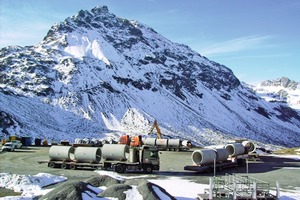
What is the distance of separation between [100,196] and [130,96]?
149m

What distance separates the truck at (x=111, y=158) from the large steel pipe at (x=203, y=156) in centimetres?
443

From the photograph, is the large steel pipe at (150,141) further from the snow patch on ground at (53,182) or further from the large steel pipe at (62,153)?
the snow patch on ground at (53,182)

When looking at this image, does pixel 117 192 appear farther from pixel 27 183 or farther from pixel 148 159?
pixel 148 159

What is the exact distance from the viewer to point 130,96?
17038cm

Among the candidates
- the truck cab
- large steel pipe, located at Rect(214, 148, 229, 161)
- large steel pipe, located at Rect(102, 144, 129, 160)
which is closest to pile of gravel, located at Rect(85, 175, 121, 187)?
the truck cab

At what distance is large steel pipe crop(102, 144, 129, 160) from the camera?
1475 inches

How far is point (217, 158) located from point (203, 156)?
3.17 meters

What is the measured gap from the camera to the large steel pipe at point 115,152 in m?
37.5

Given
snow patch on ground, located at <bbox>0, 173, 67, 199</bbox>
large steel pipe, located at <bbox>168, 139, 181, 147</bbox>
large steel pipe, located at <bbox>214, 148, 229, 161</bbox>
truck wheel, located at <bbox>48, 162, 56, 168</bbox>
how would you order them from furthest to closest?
large steel pipe, located at <bbox>168, 139, 181, 147</bbox>, truck wheel, located at <bbox>48, 162, 56, 168</bbox>, large steel pipe, located at <bbox>214, 148, 229, 161</bbox>, snow patch on ground, located at <bbox>0, 173, 67, 199</bbox>

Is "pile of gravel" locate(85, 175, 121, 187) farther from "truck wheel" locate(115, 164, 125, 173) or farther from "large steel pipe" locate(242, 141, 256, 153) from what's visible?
"large steel pipe" locate(242, 141, 256, 153)

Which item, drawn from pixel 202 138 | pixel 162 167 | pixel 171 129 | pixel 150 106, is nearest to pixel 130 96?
pixel 150 106

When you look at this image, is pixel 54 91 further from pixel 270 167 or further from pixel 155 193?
pixel 155 193

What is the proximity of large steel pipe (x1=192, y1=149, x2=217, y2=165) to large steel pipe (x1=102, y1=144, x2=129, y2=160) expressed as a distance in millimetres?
7655

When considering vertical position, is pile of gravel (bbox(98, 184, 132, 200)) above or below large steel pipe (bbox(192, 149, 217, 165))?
below
